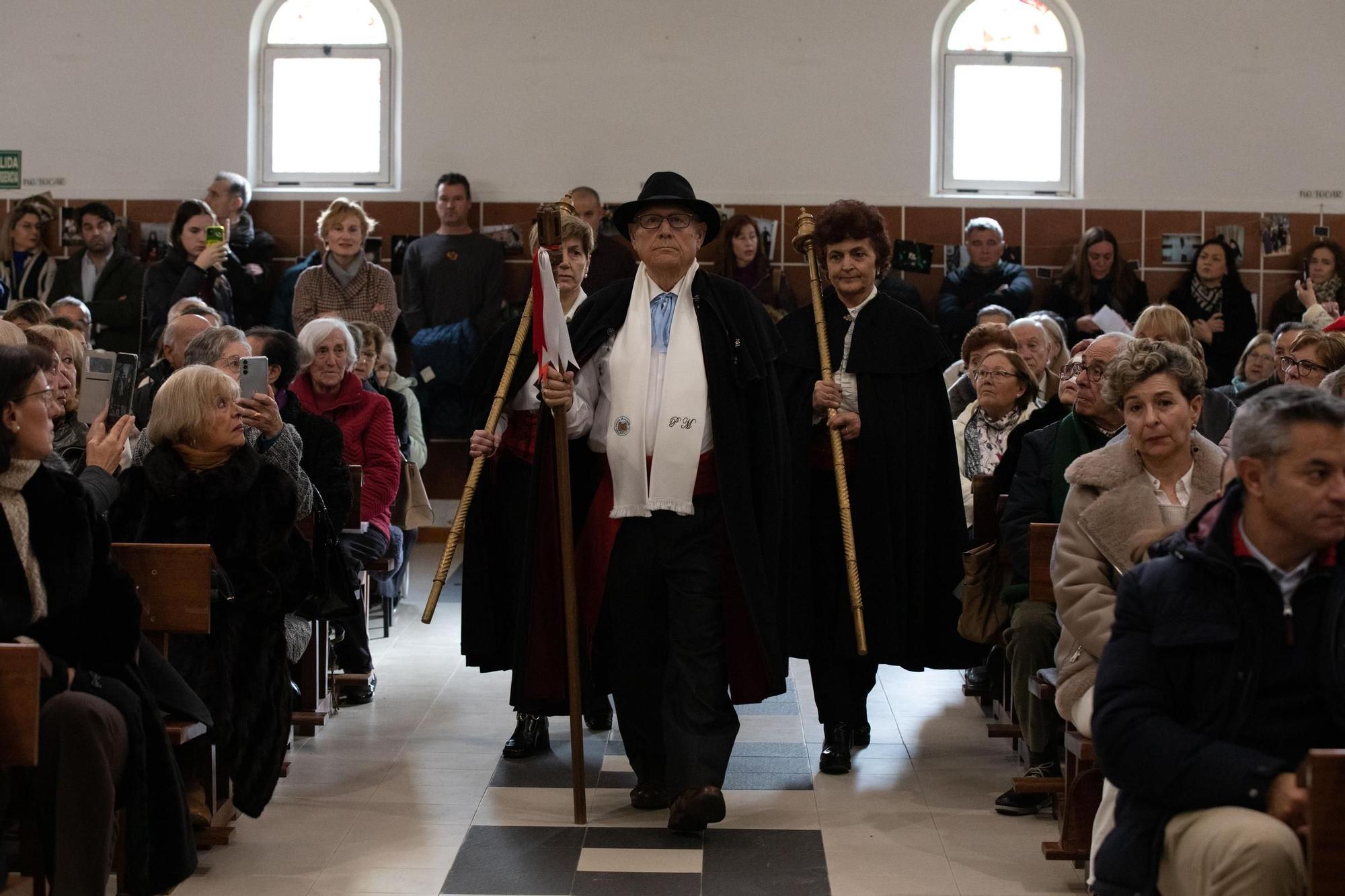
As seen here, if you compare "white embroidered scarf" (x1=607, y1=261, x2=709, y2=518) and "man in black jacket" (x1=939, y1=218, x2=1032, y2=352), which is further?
"man in black jacket" (x1=939, y1=218, x2=1032, y2=352)

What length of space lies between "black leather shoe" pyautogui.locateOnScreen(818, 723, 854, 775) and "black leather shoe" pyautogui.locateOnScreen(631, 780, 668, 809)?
25.4 inches

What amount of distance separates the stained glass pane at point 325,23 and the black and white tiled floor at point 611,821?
18.7 ft

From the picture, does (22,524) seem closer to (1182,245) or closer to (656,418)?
(656,418)

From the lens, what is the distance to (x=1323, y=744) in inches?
107

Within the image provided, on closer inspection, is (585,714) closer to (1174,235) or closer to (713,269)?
(713,269)

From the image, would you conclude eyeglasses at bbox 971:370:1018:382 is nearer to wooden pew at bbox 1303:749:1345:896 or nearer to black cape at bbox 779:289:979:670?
black cape at bbox 779:289:979:670

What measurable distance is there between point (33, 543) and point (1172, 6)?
27.3 feet

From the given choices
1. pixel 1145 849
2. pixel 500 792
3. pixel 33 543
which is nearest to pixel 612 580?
pixel 500 792

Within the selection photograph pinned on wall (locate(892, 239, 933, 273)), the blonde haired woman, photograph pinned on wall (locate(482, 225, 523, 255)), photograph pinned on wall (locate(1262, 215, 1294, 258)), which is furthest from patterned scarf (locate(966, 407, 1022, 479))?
photograph pinned on wall (locate(1262, 215, 1294, 258))

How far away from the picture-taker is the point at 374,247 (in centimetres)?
1002

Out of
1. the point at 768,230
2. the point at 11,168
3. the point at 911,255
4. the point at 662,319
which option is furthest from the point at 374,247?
the point at 662,319

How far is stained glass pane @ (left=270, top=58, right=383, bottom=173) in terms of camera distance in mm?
10250

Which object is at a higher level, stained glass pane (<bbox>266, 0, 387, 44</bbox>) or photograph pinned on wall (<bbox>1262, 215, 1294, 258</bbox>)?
stained glass pane (<bbox>266, 0, 387, 44</bbox>)

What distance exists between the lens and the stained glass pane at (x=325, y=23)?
33.5ft
